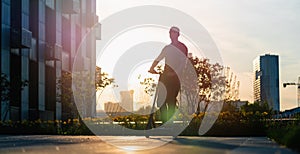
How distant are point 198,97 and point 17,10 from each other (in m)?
16.3

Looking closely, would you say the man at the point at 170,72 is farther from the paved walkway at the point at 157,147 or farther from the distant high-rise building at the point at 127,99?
the distant high-rise building at the point at 127,99

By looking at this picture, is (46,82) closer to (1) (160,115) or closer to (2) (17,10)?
(2) (17,10)

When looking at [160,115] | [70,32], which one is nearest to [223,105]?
[70,32]

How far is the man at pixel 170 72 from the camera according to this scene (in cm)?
1188

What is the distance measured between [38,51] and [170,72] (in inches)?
1363

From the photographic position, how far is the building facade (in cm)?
3994

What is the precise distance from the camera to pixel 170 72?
1206 cm

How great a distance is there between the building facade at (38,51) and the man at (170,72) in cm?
2472

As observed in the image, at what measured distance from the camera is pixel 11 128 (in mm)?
22094

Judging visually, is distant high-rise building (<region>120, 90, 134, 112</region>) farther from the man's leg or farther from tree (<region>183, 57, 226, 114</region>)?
the man's leg

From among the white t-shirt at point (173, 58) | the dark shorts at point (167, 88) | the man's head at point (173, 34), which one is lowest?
the dark shorts at point (167, 88)

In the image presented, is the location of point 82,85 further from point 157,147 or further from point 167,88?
point 157,147

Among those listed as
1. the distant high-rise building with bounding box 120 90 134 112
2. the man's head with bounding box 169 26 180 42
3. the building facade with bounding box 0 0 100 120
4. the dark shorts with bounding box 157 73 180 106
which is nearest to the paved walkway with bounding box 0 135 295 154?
the dark shorts with bounding box 157 73 180 106

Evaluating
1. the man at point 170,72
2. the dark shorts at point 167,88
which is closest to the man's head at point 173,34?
the man at point 170,72
